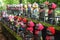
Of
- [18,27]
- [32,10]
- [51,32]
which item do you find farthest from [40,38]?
[32,10]

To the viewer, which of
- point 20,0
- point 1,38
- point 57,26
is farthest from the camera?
point 20,0

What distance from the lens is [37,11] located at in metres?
4.76

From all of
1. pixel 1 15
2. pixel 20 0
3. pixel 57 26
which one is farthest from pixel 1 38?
pixel 57 26

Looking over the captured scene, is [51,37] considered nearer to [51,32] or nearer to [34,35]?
[51,32]

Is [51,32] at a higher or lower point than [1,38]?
higher

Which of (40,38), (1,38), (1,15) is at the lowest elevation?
(1,38)

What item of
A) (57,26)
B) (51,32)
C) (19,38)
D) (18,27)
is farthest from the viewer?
(18,27)

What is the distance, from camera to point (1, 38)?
7664 millimetres

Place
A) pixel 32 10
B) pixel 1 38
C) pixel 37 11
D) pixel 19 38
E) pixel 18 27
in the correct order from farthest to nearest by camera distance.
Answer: pixel 1 38, pixel 32 10, pixel 37 11, pixel 18 27, pixel 19 38

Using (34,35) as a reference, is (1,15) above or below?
below

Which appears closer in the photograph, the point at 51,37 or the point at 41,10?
the point at 51,37

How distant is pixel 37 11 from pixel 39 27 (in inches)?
55.4

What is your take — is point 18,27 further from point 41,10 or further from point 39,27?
point 39,27

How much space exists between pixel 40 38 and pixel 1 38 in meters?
4.36
